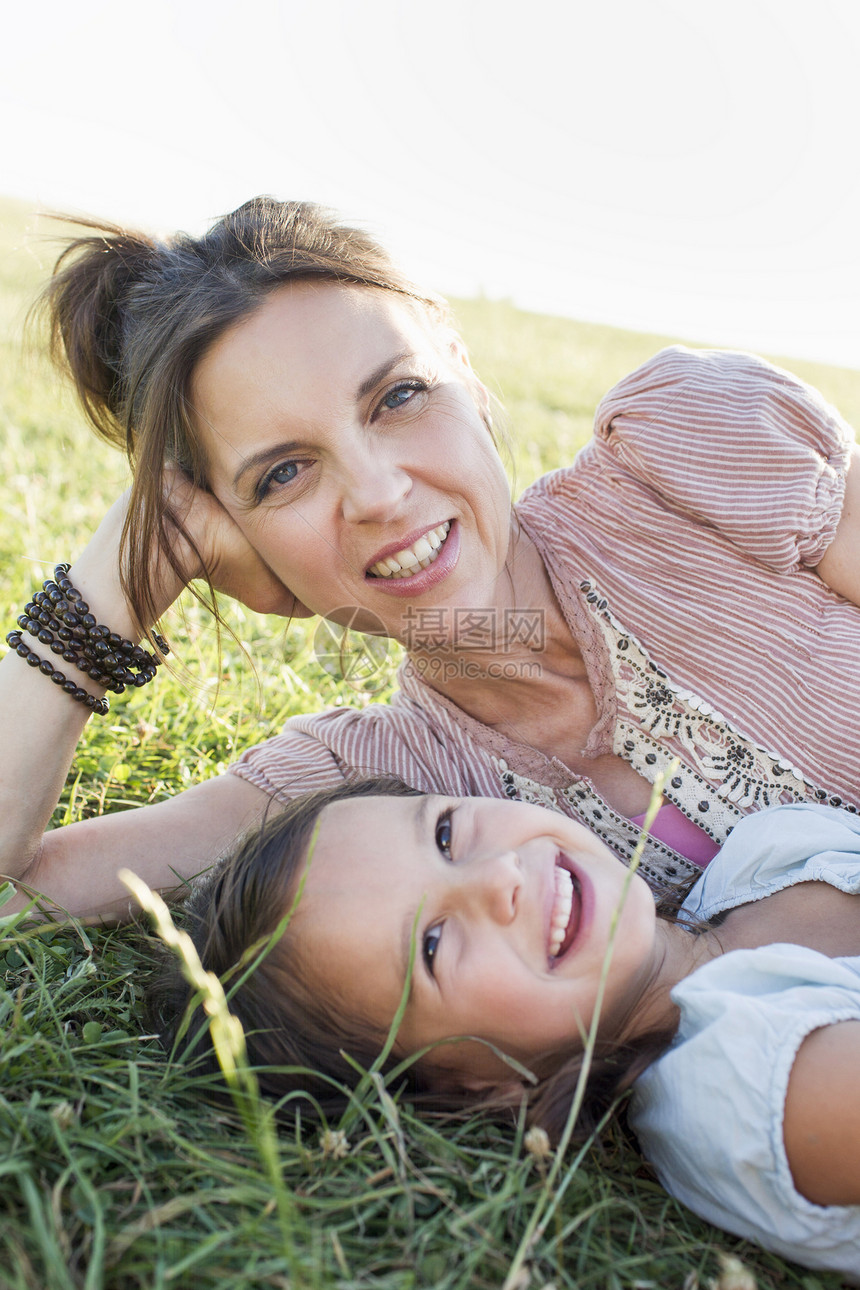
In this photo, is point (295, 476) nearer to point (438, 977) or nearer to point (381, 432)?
point (381, 432)

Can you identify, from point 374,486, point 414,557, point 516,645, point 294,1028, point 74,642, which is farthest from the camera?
point 516,645

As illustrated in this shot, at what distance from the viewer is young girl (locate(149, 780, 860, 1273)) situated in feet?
5.25

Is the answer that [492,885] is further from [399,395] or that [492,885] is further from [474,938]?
[399,395]

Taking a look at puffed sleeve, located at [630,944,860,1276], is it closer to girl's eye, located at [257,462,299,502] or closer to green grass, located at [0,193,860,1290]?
green grass, located at [0,193,860,1290]

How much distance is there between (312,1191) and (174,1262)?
26cm

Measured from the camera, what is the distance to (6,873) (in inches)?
97.3

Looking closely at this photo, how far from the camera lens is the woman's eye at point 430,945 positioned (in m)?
1.88

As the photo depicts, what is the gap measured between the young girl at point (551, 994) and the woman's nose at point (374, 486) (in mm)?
742

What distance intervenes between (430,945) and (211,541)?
4.65 ft

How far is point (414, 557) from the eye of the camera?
8.23 feet

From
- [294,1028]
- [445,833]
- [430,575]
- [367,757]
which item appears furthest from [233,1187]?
[430,575]

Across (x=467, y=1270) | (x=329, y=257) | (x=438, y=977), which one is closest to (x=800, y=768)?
(x=438, y=977)

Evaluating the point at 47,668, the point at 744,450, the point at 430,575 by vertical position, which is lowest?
the point at 47,668

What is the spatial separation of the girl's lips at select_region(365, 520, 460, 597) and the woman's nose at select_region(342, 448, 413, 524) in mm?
147
